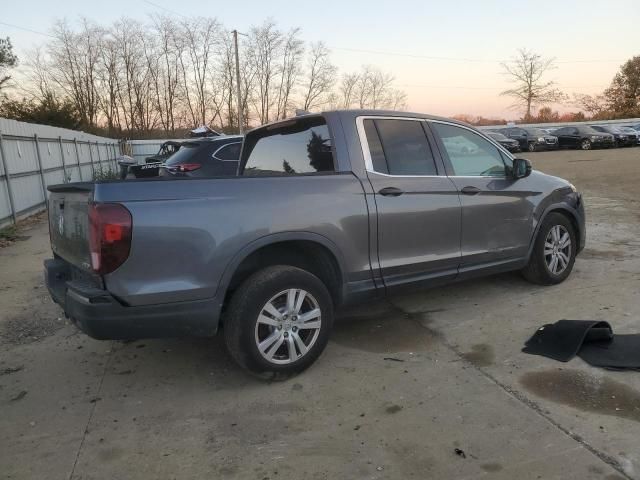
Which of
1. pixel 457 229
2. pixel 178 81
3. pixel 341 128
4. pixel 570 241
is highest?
pixel 178 81

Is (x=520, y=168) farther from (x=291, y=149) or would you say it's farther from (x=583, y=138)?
(x=583, y=138)

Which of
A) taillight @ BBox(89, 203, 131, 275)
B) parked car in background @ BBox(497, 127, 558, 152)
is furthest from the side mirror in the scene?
parked car in background @ BBox(497, 127, 558, 152)

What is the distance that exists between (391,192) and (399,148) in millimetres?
445

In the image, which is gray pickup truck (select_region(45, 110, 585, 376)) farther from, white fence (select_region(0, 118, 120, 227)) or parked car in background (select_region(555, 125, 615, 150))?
parked car in background (select_region(555, 125, 615, 150))

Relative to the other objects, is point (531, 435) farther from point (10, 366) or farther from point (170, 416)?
point (10, 366)

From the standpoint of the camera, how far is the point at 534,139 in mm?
33938

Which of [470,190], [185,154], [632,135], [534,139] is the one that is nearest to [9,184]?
[185,154]

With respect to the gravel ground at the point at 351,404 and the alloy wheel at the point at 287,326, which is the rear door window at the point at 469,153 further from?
the alloy wheel at the point at 287,326

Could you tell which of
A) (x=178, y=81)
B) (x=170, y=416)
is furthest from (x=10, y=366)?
(x=178, y=81)

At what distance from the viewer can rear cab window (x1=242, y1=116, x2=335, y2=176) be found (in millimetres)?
3992

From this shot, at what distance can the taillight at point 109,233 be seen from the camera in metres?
2.91

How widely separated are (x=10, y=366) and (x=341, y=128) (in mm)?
3110

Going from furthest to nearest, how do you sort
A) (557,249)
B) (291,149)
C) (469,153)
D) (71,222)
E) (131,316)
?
(557,249) < (469,153) < (291,149) < (71,222) < (131,316)

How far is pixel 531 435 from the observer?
9.24 feet
